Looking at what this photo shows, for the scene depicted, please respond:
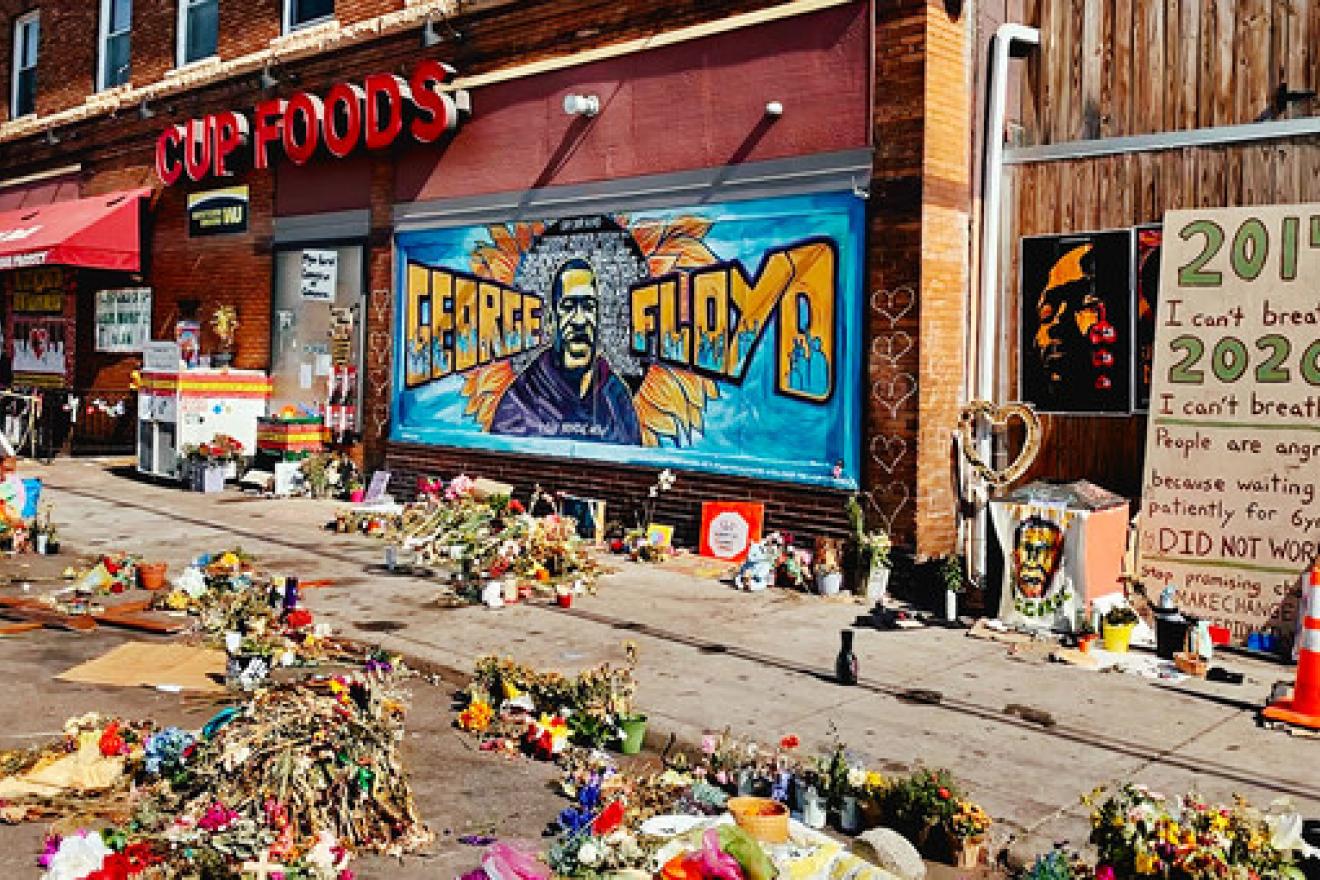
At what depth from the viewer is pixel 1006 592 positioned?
30.9ft

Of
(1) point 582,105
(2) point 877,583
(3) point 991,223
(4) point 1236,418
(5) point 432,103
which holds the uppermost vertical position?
(5) point 432,103

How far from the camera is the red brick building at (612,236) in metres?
10.6

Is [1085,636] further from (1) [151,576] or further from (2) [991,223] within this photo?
(1) [151,576]

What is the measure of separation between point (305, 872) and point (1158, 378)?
25.0 feet

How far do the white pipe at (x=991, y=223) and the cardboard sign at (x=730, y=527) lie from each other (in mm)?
2302

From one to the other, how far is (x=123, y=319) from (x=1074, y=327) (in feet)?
57.1

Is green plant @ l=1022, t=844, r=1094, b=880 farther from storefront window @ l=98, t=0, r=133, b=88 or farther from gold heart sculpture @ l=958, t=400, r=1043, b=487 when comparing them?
storefront window @ l=98, t=0, r=133, b=88

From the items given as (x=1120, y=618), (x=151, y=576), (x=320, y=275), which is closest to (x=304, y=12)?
(x=320, y=275)

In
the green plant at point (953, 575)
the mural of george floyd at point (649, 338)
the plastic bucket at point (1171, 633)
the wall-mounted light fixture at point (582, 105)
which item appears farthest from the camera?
the wall-mounted light fixture at point (582, 105)

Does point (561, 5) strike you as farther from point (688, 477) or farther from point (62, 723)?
point (62, 723)

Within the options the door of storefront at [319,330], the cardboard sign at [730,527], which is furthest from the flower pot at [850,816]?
the door of storefront at [319,330]

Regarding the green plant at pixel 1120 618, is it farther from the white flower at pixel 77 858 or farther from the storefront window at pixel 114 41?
the storefront window at pixel 114 41

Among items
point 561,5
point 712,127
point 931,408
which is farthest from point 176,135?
point 931,408

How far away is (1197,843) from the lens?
4445mm
